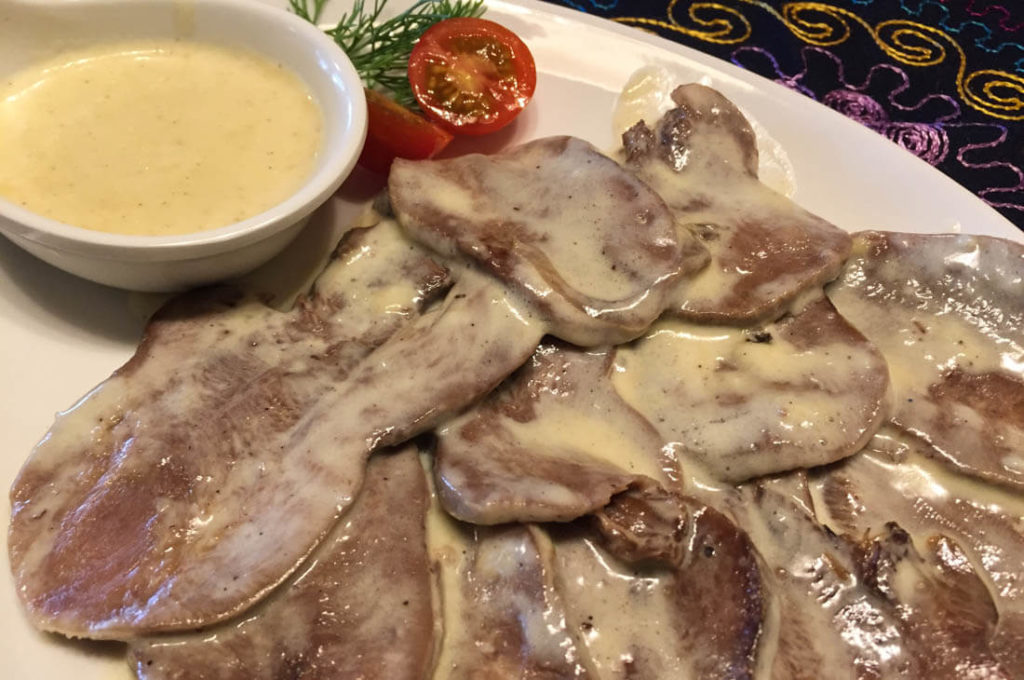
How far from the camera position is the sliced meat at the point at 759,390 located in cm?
196

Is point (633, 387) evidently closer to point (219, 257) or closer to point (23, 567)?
point (219, 257)

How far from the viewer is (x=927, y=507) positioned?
200 cm

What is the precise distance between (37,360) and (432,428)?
3.38ft

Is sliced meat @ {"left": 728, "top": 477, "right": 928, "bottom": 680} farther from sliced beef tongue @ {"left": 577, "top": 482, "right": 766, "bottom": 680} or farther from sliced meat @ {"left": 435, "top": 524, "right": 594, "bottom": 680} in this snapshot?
sliced meat @ {"left": 435, "top": 524, "right": 594, "bottom": 680}

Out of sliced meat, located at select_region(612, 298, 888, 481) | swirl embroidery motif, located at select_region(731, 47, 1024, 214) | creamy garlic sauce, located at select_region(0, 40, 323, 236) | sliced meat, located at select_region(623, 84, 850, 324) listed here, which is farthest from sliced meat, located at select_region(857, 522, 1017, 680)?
swirl embroidery motif, located at select_region(731, 47, 1024, 214)

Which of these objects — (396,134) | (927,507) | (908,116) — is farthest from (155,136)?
(908,116)

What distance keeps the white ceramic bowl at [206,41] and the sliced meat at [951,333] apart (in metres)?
1.43

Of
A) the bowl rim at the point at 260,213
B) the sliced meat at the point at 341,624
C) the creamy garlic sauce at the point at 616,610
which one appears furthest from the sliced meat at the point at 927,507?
the bowl rim at the point at 260,213

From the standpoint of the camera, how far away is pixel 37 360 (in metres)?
2.15

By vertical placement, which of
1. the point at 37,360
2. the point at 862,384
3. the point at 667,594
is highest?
the point at 862,384

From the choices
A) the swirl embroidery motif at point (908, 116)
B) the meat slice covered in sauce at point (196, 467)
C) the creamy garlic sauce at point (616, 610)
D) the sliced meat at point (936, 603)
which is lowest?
the meat slice covered in sauce at point (196, 467)

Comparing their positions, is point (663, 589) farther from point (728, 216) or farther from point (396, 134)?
point (396, 134)

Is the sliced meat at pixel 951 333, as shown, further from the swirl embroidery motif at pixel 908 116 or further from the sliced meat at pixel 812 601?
the swirl embroidery motif at pixel 908 116

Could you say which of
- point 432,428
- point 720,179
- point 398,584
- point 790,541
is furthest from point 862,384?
point 398,584
